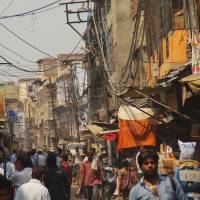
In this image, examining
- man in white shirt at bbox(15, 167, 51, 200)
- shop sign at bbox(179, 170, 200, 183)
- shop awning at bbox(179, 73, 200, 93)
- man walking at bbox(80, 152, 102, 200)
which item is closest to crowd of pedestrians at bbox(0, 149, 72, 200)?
man in white shirt at bbox(15, 167, 51, 200)

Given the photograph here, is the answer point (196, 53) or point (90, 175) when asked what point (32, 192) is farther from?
point (90, 175)

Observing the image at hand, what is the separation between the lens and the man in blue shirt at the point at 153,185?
21.1 feet

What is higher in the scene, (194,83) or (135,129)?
(194,83)

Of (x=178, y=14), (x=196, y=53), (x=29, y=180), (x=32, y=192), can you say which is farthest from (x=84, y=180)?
(x=32, y=192)

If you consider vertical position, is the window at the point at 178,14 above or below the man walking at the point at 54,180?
above

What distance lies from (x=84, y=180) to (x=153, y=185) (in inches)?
525

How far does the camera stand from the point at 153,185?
650cm

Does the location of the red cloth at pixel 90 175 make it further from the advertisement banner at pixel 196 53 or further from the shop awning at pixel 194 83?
the shop awning at pixel 194 83

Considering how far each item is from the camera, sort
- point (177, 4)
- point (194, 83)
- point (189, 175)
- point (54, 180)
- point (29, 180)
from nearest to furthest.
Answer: point (189, 175) → point (194, 83) → point (29, 180) → point (54, 180) → point (177, 4)

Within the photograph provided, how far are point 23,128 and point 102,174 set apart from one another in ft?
352

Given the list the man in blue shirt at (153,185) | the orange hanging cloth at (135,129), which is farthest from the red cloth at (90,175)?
the man in blue shirt at (153,185)

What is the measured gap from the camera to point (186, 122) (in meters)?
15.7

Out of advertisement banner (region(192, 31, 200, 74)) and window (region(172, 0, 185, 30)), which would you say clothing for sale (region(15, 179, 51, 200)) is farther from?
window (region(172, 0, 185, 30))

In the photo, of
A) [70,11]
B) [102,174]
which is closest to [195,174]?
[102,174]
